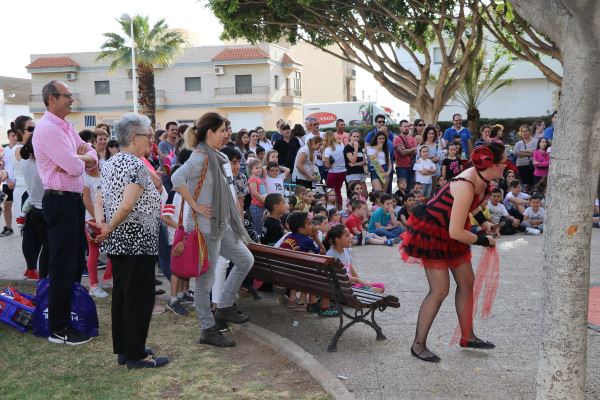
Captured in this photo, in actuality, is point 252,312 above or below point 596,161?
below

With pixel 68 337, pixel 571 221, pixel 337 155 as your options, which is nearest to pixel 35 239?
pixel 68 337

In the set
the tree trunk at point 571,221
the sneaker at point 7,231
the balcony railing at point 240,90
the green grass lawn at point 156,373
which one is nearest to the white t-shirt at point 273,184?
the green grass lawn at point 156,373

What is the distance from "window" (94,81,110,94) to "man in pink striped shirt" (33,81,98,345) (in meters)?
48.0

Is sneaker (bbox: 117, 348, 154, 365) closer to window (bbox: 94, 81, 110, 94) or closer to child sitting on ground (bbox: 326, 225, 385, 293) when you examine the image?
child sitting on ground (bbox: 326, 225, 385, 293)

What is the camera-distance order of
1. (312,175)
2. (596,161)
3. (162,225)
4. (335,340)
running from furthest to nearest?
(312,175) < (162,225) < (335,340) < (596,161)

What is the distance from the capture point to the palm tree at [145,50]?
130ft

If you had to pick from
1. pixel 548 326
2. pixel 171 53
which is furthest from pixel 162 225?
pixel 171 53

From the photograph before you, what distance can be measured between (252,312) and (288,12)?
14688mm

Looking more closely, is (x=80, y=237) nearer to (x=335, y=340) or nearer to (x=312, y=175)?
(x=335, y=340)

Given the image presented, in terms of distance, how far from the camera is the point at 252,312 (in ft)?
21.3

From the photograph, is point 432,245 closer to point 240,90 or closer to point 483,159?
point 483,159

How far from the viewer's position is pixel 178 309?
639cm

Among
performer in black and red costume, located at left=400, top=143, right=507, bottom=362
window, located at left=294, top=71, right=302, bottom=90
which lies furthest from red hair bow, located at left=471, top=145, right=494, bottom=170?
→ window, located at left=294, top=71, right=302, bottom=90

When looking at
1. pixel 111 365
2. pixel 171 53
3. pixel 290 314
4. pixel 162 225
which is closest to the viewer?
pixel 111 365
